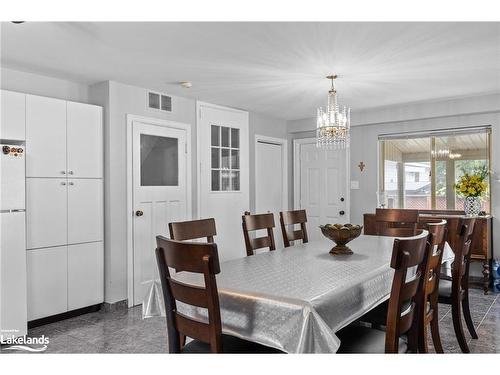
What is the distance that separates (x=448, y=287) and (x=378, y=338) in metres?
1.40

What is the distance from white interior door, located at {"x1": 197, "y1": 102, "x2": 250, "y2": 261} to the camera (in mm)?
5055

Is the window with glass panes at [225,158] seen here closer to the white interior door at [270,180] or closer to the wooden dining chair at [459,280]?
the white interior door at [270,180]

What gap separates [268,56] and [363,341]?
229 centimetres

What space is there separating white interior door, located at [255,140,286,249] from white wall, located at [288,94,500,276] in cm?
54

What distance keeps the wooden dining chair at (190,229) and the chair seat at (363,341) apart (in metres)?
1.09

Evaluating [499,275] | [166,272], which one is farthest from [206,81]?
[499,275]

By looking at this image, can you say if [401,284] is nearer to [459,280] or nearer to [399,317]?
[399,317]

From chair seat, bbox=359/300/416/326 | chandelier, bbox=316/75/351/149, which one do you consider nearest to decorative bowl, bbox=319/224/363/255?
chair seat, bbox=359/300/416/326

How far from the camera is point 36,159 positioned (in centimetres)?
359

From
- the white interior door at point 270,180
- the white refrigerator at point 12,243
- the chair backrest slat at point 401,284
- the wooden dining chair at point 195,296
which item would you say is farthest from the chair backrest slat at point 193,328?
the white interior door at point 270,180

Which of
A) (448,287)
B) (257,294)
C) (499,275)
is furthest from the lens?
(499,275)

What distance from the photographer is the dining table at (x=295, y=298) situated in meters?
1.68

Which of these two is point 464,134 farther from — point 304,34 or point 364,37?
point 304,34

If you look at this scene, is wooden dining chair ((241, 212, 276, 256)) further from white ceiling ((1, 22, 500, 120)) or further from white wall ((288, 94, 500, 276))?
white wall ((288, 94, 500, 276))
